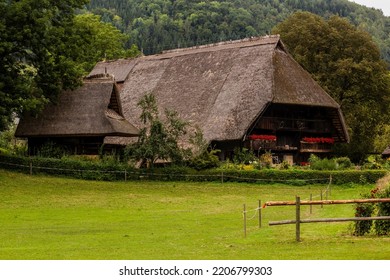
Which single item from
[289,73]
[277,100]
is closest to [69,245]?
[277,100]

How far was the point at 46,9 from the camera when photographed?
51.2m

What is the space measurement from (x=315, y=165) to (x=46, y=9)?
1926 cm

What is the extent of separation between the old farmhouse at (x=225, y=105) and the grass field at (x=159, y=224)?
7985mm

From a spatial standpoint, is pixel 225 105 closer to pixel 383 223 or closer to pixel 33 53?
pixel 33 53

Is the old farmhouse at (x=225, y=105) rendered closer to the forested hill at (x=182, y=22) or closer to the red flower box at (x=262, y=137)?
the red flower box at (x=262, y=137)

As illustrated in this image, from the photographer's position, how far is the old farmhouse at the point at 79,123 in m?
55.1

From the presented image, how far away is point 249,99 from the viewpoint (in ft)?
194

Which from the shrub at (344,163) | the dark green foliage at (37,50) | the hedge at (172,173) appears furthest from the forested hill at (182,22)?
the hedge at (172,173)

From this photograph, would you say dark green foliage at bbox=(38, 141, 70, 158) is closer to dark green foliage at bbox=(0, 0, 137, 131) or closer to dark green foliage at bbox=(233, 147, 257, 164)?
dark green foliage at bbox=(0, 0, 137, 131)

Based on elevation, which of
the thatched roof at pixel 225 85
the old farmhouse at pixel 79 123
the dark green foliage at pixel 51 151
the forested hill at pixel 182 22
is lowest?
the dark green foliage at pixel 51 151

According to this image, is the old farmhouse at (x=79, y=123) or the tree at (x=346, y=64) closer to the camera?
the old farmhouse at (x=79, y=123)
